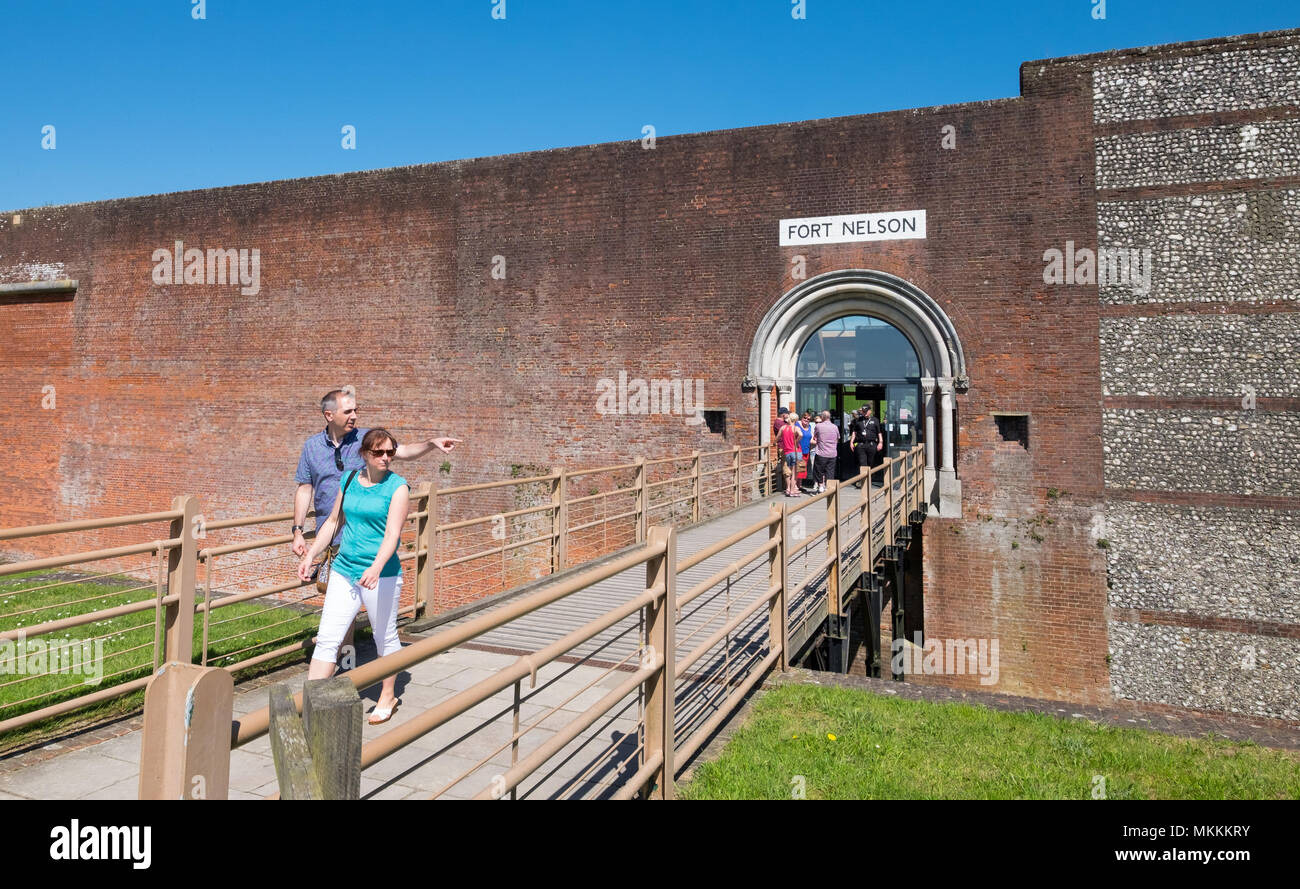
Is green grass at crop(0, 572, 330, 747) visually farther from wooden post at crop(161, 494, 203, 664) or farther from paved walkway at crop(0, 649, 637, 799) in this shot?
paved walkway at crop(0, 649, 637, 799)

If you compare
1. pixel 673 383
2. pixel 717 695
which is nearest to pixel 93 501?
pixel 673 383

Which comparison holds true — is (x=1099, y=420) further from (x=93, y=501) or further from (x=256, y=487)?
(x=93, y=501)

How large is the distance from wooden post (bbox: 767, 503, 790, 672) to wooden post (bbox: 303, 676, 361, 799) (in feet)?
11.6

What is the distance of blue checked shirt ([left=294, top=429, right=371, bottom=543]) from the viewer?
4.73 meters

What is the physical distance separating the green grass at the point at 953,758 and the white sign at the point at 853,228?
900cm

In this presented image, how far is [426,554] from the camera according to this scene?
20.4 feet

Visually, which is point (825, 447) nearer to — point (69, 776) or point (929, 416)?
point (929, 416)

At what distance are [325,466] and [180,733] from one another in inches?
131

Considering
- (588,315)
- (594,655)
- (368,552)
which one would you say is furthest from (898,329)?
(368,552)

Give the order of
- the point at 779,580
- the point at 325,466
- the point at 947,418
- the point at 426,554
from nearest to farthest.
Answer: the point at 325,466, the point at 779,580, the point at 426,554, the point at 947,418

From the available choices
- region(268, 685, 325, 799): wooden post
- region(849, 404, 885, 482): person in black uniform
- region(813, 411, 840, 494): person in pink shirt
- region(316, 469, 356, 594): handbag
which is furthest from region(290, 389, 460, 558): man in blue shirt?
region(849, 404, 885, 482): person in black uniform

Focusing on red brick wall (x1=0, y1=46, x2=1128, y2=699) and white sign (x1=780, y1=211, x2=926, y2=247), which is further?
white sign (x1=780, y1=211, x2=926, y2=247)

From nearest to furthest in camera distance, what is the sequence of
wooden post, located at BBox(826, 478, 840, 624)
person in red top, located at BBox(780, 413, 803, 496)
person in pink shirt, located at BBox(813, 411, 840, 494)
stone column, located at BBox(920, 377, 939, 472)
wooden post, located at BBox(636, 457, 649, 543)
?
wooden post, located at BBox(826, 478, 840, 624) → wooden post, located at BBox(636, 457, 649, 543) → person in pink shirt, located at BBox(813, 411, 840, 494) → stone column, located at BBox(920, 377, 939, 472) → person in red top, located at BBox(780, 413, 803, 496)

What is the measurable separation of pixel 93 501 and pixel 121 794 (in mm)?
17406
